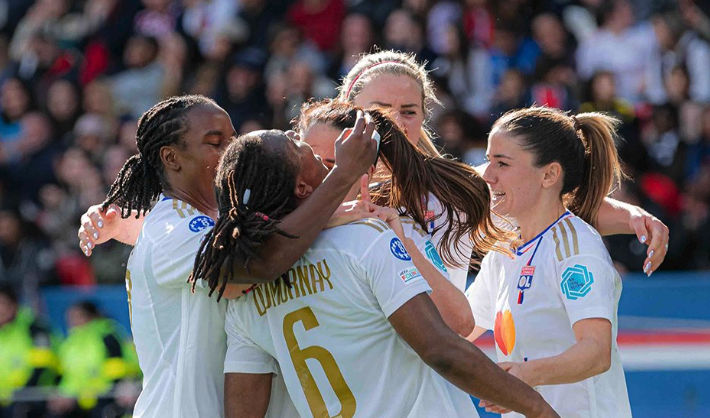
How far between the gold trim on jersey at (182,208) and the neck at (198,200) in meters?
0.06

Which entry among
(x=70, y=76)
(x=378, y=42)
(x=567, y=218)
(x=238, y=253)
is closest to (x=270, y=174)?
(x=238, y=253)

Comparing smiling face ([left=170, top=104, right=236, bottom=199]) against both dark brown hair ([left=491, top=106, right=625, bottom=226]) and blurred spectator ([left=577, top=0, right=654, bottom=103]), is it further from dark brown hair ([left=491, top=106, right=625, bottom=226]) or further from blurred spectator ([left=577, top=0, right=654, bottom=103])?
blurred spectator ([left=577, top=0, right=654, bottom=103])

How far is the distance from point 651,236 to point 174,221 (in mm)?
1924

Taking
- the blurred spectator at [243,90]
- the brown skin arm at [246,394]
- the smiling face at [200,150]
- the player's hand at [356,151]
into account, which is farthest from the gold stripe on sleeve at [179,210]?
the blurred spectator at [243,90]

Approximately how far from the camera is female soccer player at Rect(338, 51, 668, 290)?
4.11 metres

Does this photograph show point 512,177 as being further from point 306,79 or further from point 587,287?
point 306,79

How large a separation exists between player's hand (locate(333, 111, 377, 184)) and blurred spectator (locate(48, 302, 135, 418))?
664 centimetres

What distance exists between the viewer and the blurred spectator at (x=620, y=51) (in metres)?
9.77

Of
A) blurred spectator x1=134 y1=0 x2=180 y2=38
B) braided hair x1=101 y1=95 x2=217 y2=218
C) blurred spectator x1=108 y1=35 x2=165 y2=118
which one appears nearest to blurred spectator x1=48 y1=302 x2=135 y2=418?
blurred spectator x1=108 y1=35 x2=165 y2=118

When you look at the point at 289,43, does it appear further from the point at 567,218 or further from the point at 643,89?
the point at 567,218

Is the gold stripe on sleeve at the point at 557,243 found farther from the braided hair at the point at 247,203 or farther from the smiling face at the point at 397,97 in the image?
the braided hair at the point at 247,203

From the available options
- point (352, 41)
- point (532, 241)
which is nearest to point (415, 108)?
point (532, 241)

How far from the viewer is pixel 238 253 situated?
10.1ft

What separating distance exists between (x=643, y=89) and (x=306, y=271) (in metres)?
7.26
